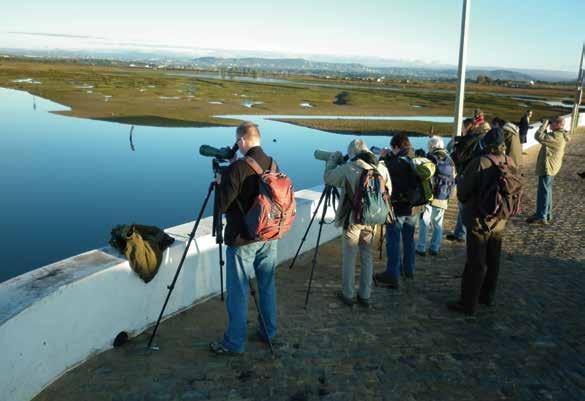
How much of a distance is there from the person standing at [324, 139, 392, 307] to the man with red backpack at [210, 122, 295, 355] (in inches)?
41.2

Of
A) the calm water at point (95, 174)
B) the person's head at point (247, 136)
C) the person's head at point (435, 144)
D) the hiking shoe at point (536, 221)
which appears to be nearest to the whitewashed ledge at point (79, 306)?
the person's head at point (247, 136)

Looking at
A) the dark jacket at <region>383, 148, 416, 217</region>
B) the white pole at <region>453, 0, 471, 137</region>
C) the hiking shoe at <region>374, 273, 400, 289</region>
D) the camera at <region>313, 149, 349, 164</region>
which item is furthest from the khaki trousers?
the white pole at <region>453, 0, 471, 137</region>

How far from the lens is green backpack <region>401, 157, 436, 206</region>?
5820 mm

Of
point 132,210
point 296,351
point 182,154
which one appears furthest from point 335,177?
point 182,154

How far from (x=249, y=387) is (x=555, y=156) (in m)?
7.43

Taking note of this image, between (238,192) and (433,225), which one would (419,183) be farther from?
(238,192)

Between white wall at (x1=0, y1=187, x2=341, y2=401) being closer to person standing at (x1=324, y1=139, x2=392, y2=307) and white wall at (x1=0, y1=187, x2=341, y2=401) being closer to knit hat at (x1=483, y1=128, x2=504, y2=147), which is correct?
person standing at (x1=324, y1=139, x2=392, y2=307)

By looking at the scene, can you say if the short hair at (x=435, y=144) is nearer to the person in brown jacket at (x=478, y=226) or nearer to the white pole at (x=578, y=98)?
the person in brown jacket at (x=478, y=226)

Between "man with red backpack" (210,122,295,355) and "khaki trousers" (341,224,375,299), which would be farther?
"khaki trousers" (341,224,375,299)

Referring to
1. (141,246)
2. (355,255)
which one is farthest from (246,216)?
(355,255)

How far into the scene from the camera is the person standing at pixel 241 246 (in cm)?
397

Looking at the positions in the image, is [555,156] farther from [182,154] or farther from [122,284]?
[182,154]

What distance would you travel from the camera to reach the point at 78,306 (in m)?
3.90

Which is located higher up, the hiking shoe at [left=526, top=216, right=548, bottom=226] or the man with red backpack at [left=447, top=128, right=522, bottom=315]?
the man with red backpack at [left=447, top=128, right=522, bottom=315]
